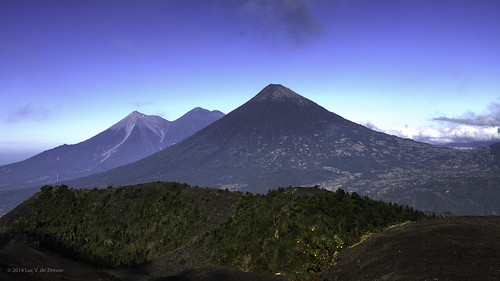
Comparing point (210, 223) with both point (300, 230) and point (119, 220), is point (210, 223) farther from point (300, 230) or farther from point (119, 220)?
point (300, 230)

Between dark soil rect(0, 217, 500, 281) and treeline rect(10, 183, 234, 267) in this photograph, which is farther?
treeline rect(10, 183, 234, 267)

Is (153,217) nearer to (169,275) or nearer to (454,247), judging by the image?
(169,275)

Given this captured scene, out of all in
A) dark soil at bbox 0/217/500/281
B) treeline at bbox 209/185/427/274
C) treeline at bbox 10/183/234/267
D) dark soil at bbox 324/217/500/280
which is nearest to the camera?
dark soil at bbox 324/217/500/280

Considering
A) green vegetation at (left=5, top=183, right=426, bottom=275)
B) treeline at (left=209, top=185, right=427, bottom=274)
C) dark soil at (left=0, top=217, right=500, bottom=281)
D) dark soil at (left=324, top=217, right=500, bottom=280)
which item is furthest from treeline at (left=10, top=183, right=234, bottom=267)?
dark soil at (left=324, top=217, right=500, bottom=280)

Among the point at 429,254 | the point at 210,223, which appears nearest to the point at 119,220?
the point at 210,223

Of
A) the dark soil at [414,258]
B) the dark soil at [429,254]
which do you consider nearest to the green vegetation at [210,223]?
the dark soil at [414,258]

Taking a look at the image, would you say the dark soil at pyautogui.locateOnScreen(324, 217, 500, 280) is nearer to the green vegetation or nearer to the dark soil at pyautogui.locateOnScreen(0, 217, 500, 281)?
the dark soil at pyautogui.locateOnScreen(0, 217, 500, 281)

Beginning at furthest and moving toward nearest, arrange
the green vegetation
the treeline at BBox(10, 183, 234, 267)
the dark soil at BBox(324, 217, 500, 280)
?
the treeline at BBox(10, 183, 234, 267) < the green vegetation < the dark soil at BBox(324, 217, 500, 280)
